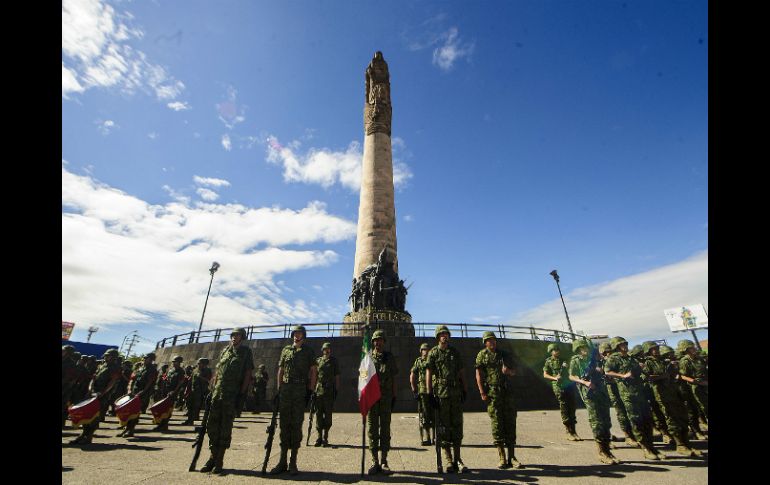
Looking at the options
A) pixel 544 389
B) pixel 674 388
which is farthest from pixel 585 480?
pixel 544 389

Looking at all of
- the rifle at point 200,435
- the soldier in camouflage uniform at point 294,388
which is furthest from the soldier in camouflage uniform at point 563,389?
the rifle at point 200,435

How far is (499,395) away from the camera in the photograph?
6.10 metres

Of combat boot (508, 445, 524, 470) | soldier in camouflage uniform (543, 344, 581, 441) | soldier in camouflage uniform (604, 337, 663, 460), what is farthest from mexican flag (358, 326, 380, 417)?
soldier in camouflage uniform (543, 344, 581, 441)

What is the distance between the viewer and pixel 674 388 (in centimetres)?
725

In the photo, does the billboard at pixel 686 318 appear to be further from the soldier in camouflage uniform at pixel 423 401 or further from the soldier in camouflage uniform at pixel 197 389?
the soldier in camouflage uniform at pixel 197 389

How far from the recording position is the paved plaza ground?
4.95 metres

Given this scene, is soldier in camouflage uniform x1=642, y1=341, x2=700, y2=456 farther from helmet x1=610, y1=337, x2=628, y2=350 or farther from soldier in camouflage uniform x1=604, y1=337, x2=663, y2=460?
helmet x1=610, y1=337, x2=628, y2=350

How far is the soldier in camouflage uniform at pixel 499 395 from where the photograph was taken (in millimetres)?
5744

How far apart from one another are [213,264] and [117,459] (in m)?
25.3
